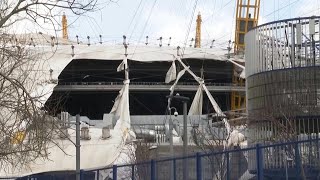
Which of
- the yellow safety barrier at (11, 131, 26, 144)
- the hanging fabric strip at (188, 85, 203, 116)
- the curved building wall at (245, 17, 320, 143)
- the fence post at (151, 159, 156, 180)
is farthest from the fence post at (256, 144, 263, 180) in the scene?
the hanging fabric strip at (188, 85, 203, 116)

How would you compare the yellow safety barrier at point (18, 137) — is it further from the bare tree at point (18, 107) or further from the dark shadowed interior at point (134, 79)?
the dark shadowed interior at point (134, 79)

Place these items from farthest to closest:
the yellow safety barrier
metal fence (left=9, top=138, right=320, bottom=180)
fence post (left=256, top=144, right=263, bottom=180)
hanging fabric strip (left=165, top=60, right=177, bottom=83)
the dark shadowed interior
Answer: the dark shadowed interior < hanging fabric strip (left=165, top=60, right=177, bottom=83) < the yellow safety barrier < fence post (left=256, top=144, right=263, bottom=180) < metal fence (left=9, top=138, right=320, bottom=180)

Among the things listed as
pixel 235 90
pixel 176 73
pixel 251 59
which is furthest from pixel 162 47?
pixel 251 59

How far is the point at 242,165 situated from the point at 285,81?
1383cm

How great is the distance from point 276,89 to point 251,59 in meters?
3.40

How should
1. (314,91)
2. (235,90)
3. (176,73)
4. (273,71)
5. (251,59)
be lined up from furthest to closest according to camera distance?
(235,90)
(176,73)
(251,59)
(273,71)
(314,91)

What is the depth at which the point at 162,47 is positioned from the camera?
86562 mm

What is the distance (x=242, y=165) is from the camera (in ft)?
55.0

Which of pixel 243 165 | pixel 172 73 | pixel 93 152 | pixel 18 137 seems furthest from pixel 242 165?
pixel 172 73

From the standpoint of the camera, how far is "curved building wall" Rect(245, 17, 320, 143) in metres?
28.6

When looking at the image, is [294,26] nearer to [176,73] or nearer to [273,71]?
[273,71]

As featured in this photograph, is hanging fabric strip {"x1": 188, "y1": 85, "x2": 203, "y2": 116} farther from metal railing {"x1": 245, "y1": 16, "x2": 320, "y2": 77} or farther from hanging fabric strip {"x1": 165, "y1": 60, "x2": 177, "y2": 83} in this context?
metal railing {"x1": 245, "y1": 16, "x2": 320, "y2": 77}

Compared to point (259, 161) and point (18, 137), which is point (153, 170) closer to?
point (18, 137)

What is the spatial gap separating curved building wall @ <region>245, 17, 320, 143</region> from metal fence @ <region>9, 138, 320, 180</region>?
8.52m
